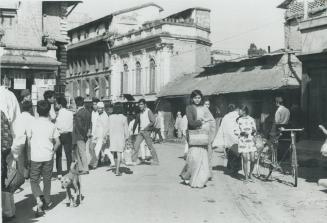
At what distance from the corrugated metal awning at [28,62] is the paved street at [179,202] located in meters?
13.3

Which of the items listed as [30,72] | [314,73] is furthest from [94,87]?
[314,73]

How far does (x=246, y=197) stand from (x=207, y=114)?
2.25 meters

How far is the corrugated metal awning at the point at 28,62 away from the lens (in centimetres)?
2275

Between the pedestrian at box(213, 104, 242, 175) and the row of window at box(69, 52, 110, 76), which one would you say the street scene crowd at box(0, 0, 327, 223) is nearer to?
the pedestrian at box(213, 104, 242, 175)

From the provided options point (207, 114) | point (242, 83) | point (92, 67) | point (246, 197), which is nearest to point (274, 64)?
point (242, 83)

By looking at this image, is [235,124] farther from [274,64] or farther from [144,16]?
[144,16]

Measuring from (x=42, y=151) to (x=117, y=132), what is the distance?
14.8ft

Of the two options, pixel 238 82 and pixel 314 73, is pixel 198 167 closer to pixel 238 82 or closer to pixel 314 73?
pixel 314 73

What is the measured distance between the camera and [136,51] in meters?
39.6

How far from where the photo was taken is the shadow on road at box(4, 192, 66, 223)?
6927 millimetres

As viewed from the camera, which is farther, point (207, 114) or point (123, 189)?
point (207, 114)

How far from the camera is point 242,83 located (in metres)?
25.3

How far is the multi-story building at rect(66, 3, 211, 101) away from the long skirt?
85.4 ft

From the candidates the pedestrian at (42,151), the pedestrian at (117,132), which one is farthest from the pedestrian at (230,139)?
the pedestrian at (42,151)
